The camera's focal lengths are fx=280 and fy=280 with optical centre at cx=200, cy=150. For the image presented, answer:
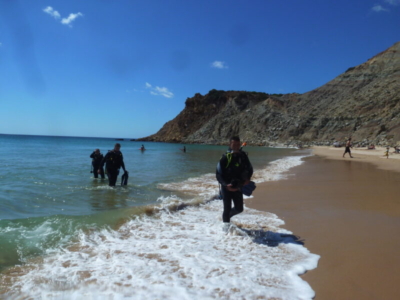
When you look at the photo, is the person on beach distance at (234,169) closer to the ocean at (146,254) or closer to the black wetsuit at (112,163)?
the ocean at (146,254)

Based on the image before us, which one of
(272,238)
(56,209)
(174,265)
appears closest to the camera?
(174,265)

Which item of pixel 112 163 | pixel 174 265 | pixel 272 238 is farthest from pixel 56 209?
pixel 272 238

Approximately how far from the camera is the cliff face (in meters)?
50.9

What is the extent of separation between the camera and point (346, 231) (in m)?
4.66

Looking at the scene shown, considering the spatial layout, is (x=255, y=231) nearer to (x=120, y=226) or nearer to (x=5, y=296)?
(x=120, y=226)

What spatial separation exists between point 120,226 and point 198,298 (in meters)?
2.82

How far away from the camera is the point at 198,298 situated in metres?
2.76

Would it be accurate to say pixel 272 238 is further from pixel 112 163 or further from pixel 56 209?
pixel 112 163

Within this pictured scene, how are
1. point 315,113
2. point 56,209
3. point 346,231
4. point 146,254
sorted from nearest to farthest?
point 146,254 < point 346,231 < point 56,209 < point 315,113

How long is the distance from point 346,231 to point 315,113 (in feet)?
220

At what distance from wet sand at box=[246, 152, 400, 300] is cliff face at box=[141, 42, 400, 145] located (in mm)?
38776

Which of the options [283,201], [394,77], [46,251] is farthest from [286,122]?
[46,251]

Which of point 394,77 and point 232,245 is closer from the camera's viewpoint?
point 232,245

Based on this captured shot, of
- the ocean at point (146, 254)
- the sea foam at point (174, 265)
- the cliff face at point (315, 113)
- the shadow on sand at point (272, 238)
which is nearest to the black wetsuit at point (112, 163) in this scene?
the ocean at point (146, 254)
